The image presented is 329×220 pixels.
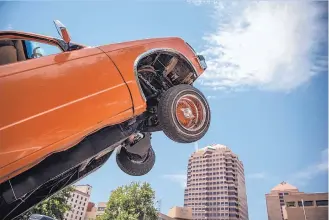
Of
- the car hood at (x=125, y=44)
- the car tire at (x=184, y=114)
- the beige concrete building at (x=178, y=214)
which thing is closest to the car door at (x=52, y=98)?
the car hood at (x=125, y=44)

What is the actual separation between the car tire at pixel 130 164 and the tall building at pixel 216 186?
11263 centimetres

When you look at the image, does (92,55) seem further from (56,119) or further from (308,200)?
(308,200)

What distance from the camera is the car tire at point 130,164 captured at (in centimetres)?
369

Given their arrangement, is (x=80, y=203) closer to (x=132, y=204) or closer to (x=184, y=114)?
(x=132, y=204)

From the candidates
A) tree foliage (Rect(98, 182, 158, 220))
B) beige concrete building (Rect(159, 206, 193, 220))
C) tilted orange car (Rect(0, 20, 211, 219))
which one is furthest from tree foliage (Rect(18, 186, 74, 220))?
beige concrete building (Rect(159, 206, 193, 220))

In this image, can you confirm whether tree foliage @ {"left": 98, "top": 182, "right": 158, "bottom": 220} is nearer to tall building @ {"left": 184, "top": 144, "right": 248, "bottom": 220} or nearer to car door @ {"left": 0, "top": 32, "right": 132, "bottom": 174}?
car door @ {"left": 0, "top": 32, "right": 132, "bottom": 174}

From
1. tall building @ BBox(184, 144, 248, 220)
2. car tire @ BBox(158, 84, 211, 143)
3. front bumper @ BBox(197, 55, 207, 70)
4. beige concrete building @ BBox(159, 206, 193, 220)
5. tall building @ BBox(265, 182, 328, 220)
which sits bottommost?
car tire @ BBox(158, 84, 211, 143)

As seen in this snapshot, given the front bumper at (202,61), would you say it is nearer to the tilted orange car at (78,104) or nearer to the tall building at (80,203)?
the tilted orange car at (78,104)

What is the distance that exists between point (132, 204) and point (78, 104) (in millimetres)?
28313

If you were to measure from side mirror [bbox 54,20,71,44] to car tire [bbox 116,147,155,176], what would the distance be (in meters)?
1.86

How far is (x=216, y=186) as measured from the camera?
379 ft

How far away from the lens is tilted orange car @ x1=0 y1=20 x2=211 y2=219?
1.99m

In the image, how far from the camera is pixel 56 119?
2.10 metres

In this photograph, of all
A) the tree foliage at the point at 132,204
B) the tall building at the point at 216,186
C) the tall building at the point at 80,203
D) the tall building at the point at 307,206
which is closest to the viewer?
the tree foliage at the point at 132,204
